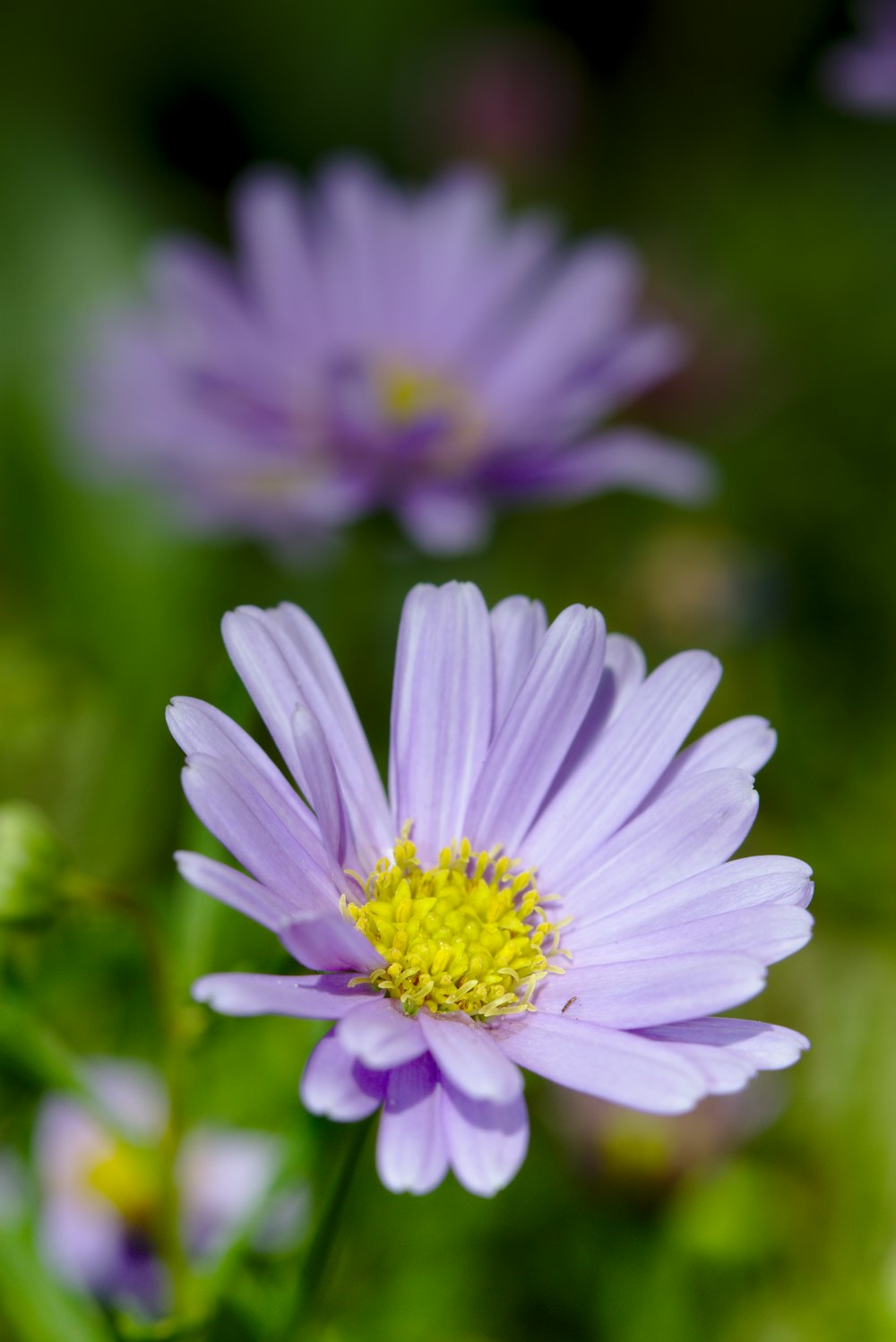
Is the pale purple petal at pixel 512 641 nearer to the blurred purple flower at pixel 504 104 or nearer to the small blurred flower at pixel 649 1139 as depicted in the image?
the small blurred flower at pixel 649 1139

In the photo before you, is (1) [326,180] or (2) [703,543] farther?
(2) [703,543]

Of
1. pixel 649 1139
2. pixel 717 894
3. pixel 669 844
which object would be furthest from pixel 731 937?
pixel 649 1139

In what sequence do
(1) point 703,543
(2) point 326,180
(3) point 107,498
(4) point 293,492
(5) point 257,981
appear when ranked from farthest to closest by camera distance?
Result: 1. (3) point 107,498
2. (1) point 703,543
3. (2) point 326,180
4. (4) point 293,492
5. (5) point 257,981

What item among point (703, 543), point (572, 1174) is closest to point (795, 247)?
point (703, 543)

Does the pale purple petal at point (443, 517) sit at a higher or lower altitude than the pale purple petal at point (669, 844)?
higher

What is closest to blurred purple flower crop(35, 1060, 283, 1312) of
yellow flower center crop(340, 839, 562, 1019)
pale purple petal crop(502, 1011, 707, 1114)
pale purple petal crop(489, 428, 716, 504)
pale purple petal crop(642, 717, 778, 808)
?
yellow flower center crop(340, 839, 562, 1019)

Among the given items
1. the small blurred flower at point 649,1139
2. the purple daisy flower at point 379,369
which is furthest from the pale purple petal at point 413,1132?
the purple daisy flower at point 379,369

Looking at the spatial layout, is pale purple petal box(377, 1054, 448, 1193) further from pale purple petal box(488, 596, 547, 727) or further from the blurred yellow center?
the blurred yellow center

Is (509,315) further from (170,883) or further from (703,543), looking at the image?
(170,883)
